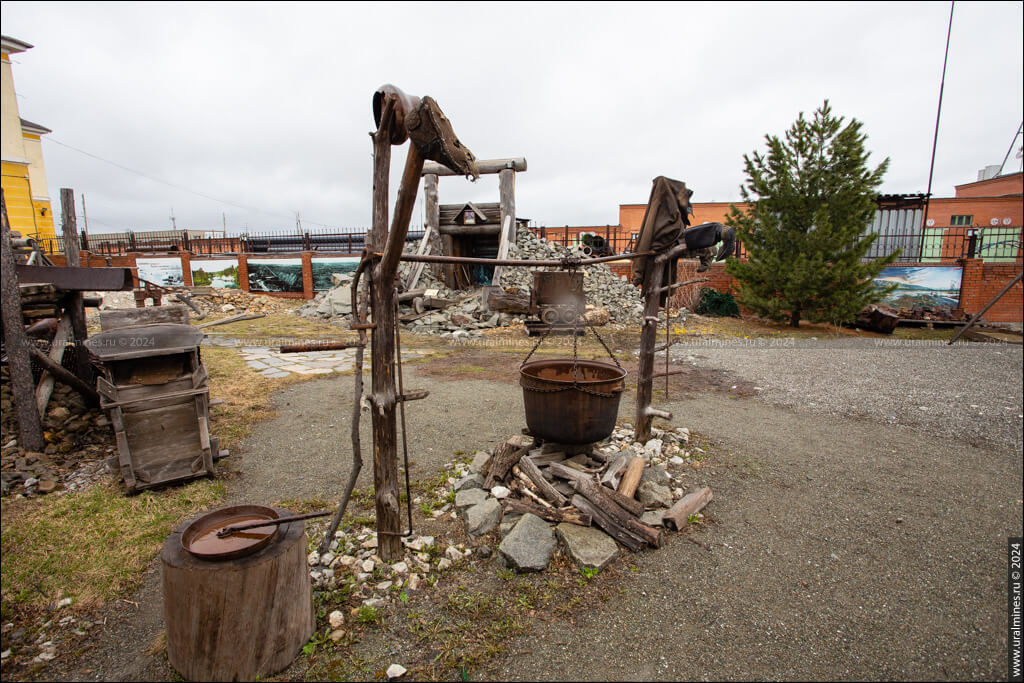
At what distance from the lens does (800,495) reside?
395cm

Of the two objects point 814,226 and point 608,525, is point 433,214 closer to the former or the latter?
point 814,226

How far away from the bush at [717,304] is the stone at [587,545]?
531 inches

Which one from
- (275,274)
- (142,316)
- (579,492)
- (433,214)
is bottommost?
(579,492)

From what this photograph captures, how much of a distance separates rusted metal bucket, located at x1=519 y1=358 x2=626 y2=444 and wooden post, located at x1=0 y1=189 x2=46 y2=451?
15.8ft

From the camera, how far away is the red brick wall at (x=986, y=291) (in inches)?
545

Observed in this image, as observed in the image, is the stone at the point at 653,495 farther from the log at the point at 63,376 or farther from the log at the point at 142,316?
the log at the point at 63,376

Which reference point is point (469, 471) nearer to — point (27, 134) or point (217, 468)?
point (217, 468)

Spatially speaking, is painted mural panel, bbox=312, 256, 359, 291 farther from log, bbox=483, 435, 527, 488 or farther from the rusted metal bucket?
the rusted metal bucket

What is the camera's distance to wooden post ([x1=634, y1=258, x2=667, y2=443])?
176 inches

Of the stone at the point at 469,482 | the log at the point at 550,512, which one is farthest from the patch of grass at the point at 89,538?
the log at the point at 550,512

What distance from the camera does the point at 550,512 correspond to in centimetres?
349

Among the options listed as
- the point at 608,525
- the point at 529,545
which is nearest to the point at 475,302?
the point at 608,525

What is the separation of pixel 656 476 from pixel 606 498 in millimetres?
803

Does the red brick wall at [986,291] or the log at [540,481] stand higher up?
the red brick wall at [986,291]
